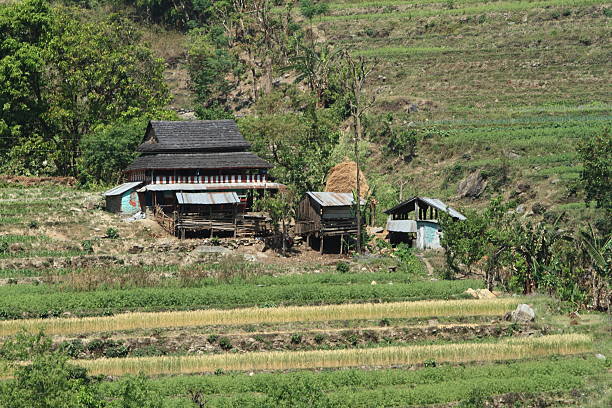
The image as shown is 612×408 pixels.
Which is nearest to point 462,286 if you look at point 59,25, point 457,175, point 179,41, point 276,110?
point 457,175

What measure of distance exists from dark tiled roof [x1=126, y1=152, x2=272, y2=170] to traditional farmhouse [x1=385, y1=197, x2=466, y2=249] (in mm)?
9041

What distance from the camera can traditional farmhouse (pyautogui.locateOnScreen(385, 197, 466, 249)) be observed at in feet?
192

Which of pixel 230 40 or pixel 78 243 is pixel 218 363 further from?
pixel 230 40

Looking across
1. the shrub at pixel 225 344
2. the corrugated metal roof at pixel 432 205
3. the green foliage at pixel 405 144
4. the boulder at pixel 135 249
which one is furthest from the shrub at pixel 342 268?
the green foliage at pixel 405 144

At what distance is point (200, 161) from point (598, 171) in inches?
952

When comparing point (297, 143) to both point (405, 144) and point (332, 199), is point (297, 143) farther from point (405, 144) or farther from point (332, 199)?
point (332, 199)

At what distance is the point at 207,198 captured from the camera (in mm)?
59688

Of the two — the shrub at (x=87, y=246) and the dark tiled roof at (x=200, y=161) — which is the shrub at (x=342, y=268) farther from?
the shrub at (x=87, y=246)

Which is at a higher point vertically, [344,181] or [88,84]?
[88,84]

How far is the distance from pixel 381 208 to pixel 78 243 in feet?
67.5

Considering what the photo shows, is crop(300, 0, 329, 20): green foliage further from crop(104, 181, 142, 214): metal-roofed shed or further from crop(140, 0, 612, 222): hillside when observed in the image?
crop(104, 181, 142, 214): metal-roofed shed

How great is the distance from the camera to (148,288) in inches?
1837

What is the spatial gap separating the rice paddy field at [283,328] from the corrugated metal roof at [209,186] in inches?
212

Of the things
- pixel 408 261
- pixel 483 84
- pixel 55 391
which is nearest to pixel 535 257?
pixel 408 261
